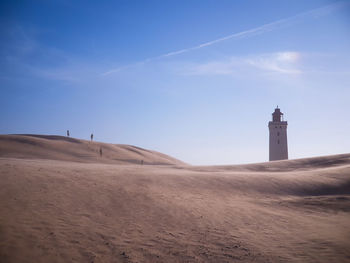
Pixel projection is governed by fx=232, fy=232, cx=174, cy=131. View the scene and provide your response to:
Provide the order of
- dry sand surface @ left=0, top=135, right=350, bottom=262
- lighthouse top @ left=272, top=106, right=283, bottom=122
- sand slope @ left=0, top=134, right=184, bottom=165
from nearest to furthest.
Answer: dry sand surface @ left=0, top=135, right=350, bottom=262
sand slope @ left=0, top=134, right=184, bottom=165
lighthouse top @ left=272, top=106, right=283, bottom=122

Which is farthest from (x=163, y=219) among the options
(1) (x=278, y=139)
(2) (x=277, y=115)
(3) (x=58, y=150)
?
(2) (x=277, y=115)

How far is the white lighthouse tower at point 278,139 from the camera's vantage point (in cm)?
4428

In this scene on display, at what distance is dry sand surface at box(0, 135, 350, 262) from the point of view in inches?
257

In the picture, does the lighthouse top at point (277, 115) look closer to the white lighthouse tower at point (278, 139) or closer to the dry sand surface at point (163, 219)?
the white lighthouse tower at point (278, 139)

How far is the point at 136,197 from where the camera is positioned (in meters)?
10.4

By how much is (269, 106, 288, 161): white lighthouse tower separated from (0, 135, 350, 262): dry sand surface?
30.4m

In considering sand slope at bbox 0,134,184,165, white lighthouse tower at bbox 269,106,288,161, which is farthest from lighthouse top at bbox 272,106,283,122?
sand slope at bbox 0,134,184,165

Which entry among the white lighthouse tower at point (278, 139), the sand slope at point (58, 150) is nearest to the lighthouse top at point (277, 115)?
the white lighthouse tower at point (278, 139)

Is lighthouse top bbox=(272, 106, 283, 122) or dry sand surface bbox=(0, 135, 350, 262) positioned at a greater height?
lighthouse top bbox=(272, 106, 283, 122)

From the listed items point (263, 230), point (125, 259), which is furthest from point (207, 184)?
point (125, 259)

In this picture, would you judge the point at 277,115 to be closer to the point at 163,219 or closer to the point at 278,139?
the point at 278,139

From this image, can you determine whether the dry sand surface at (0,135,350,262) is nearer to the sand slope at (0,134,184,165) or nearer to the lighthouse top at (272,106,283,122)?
the sand slope at (0,134,184,165)

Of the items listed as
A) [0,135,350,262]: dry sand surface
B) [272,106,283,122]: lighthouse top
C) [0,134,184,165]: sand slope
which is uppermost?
[272,106,283,122]: lighthouse top

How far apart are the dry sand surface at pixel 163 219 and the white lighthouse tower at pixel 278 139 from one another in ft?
99.7
